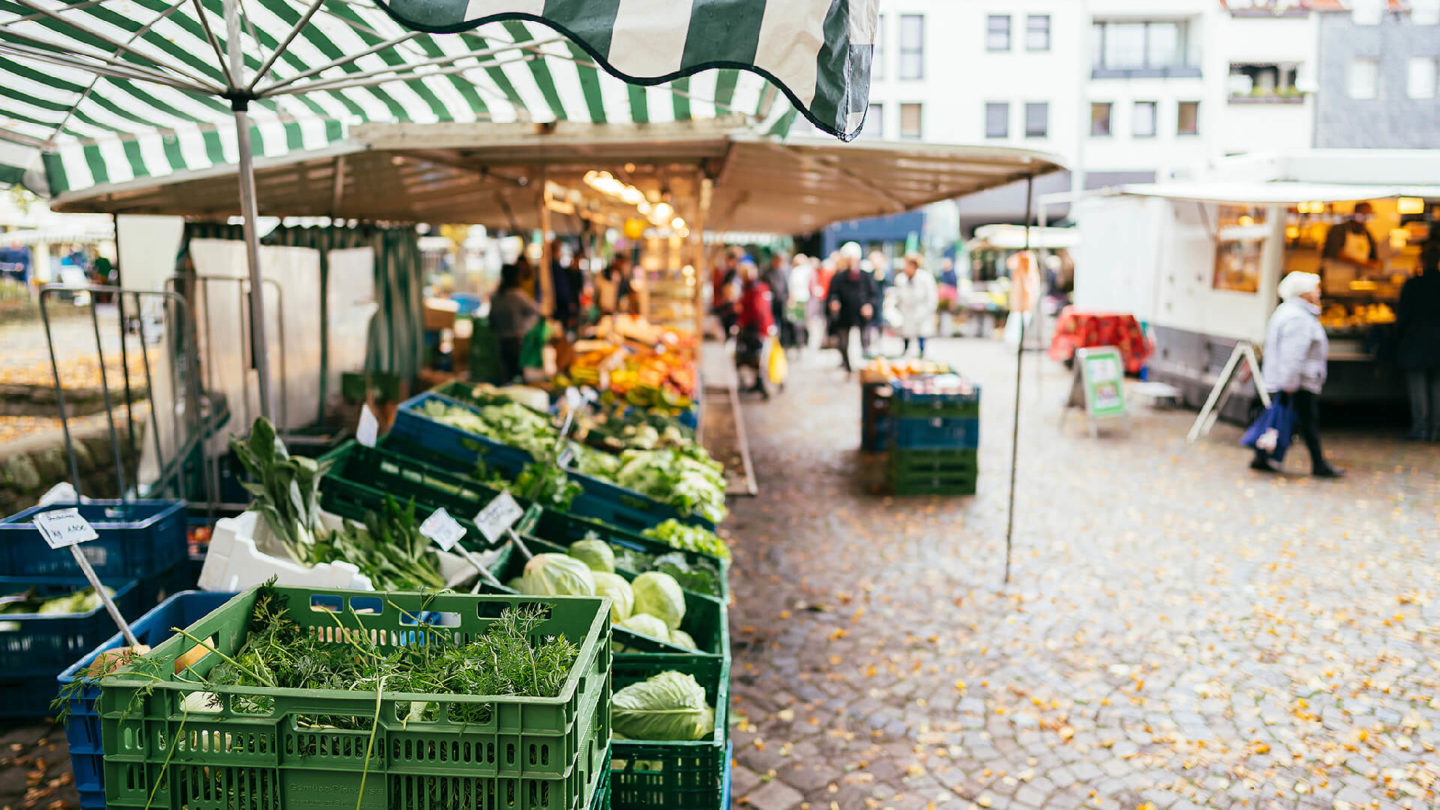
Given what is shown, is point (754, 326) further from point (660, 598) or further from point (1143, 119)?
point (1143, 119)

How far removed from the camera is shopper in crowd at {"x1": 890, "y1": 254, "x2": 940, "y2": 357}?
1716 centimetres

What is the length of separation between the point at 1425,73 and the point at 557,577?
1666 inches

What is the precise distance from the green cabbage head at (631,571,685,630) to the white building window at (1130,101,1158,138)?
40.8 meters

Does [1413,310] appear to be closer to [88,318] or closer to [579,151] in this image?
[579,151]

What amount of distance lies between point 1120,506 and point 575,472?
549 cm

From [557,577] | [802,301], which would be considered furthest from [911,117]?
[557,577]

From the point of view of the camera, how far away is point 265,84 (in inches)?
163

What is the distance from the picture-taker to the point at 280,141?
6121 millimetres

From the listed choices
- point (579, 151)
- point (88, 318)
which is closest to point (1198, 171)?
point (579, 151)

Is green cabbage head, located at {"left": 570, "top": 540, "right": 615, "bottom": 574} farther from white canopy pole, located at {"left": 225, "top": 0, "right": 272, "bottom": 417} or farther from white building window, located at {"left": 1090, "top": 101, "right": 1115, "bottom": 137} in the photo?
white building window, located at {"left": 1090, "top": 101, "right": 1115, "bottom": 137}

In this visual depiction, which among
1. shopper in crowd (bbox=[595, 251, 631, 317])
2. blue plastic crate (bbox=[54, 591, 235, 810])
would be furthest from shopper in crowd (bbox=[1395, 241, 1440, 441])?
blue plastic crate (bbox=[54, 591, 235, 810])

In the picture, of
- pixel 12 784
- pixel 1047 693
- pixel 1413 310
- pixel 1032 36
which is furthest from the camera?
pixel 1032 36

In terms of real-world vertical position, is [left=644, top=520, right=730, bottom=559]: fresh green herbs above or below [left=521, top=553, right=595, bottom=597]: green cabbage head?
below

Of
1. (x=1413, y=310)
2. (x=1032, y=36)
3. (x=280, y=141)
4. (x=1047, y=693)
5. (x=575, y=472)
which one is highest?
(x=1032, y=36)
